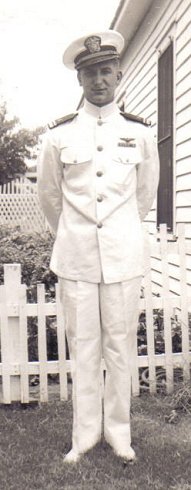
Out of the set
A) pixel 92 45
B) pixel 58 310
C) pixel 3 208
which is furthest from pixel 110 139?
pixel 3 208

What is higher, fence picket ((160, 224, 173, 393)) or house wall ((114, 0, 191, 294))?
house wall ((114, 0, 191, 294))

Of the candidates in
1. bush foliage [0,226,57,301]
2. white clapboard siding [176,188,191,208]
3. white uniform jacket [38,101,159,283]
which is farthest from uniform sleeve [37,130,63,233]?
white clapboard siding [176,188,191,208]

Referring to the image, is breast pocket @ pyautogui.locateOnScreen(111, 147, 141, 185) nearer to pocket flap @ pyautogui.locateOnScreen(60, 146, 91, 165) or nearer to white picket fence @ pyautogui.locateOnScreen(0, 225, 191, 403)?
pocket flap @ pyautogui.locateOnScreen(60, 146, 91, 165)

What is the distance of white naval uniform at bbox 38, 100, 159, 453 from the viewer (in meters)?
3.10

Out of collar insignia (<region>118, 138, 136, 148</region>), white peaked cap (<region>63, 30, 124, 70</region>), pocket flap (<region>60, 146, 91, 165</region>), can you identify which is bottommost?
pocket flap (<region>60, 146, 91, 165</region>)

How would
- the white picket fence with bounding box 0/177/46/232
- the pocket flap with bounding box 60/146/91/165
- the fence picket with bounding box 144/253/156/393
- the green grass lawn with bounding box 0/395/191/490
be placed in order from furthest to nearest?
the white picket fence with bounding box 0/177/46/232
the fence picket with bounding box 144/253/156/393
the pocket flap with bounding box 60/146/91/165
the green grass lawn with bounding box 0/395/191/490

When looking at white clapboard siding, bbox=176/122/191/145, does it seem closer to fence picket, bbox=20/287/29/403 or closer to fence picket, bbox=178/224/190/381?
fence picket, bbox=178/224/190/381

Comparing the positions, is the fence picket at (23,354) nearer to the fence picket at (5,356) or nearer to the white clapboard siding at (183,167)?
the fence picket at (5,356)

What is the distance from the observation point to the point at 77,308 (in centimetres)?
312

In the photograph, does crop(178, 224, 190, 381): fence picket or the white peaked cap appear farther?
crop(178, 224, 190, 381): fence picket

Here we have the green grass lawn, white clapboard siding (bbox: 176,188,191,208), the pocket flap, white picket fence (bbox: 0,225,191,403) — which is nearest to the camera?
the green grass lawn

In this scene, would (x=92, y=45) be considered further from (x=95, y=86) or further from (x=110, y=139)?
(x=110, y=139)

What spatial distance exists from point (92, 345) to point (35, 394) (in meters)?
1.44

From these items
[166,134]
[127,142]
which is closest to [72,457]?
[127,142]
